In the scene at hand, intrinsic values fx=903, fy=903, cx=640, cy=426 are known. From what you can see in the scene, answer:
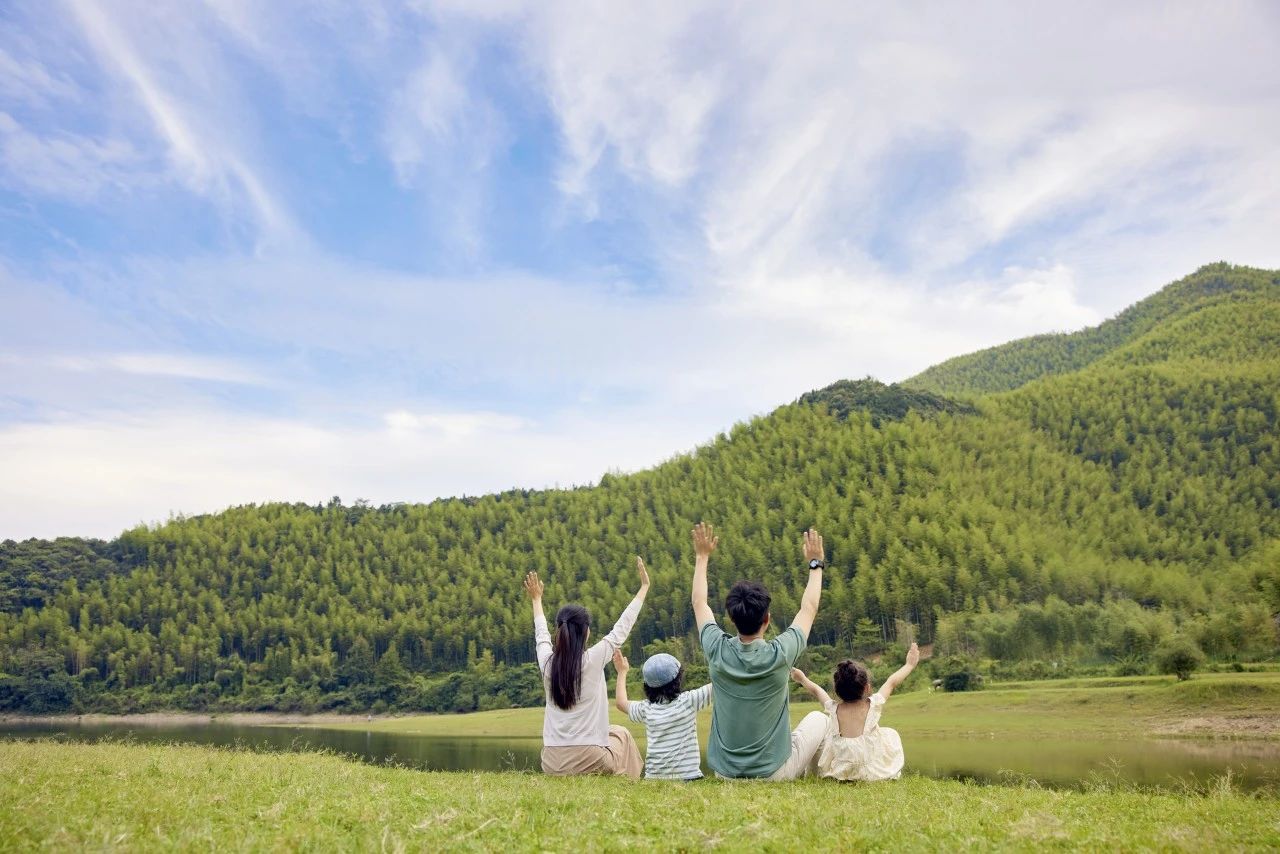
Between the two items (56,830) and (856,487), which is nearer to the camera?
(56,830)

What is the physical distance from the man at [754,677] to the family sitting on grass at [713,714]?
0.01 meters

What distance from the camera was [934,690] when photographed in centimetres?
4416

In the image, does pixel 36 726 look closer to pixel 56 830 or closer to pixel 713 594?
pixel 713 594

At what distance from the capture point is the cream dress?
307 inches

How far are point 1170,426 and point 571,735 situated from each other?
105 meters

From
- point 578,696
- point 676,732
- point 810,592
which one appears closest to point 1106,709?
point 676,732

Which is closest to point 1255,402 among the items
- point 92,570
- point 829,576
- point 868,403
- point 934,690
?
point 868,403

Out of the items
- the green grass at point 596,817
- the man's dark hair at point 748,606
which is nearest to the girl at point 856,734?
the green grass at point 596,817

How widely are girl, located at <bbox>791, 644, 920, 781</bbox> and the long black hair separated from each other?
6.27 feet

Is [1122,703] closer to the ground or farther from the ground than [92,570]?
closer to the ground

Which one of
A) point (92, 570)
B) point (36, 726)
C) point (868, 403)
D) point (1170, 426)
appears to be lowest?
point (36, 726)

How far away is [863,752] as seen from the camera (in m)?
7.80

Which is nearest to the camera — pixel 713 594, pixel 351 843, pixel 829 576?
pixel 351 843

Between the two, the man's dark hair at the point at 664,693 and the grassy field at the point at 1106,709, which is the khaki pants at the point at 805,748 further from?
the grassy field at the point at 1106,709
